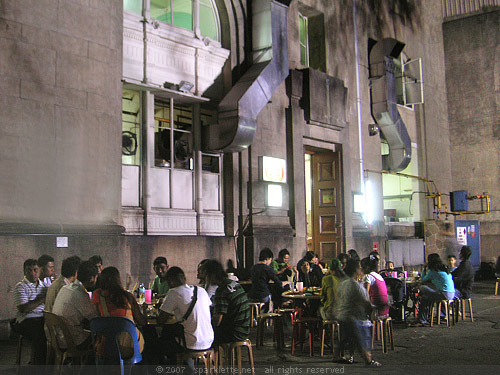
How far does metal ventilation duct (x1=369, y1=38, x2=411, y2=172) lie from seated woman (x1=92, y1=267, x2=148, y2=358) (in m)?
17.0

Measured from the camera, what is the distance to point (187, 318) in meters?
6.58

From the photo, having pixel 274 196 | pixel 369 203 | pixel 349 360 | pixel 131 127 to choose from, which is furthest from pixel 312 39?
pixel 349 360

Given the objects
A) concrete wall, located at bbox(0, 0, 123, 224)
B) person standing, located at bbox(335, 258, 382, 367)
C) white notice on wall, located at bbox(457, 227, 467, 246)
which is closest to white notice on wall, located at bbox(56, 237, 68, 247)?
concrete wall, located at bbox(0, 0, 123, 224)

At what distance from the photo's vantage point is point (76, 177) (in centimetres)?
1152

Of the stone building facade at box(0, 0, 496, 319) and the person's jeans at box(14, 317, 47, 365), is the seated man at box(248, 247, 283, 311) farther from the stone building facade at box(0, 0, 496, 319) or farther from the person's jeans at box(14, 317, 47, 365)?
the person's jeans at box(14, 317, 47, 365)

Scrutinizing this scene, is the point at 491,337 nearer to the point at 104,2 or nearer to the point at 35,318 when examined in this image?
the point at 35,318

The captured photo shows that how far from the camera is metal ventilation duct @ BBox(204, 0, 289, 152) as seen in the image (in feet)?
48.0

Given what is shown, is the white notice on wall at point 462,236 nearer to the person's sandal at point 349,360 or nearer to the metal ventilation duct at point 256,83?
the metal ventilation duct at point 256,83

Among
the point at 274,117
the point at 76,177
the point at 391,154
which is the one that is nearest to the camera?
the point at 76,177

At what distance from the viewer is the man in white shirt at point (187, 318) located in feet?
21.6

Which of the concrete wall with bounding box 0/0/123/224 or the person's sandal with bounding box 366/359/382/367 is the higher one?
the concrete wall with bounding box 0/0/123/224

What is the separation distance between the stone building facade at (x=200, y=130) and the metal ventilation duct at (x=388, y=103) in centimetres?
6

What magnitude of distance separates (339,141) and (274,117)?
3607mm

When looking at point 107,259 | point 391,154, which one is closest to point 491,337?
point 107,259
